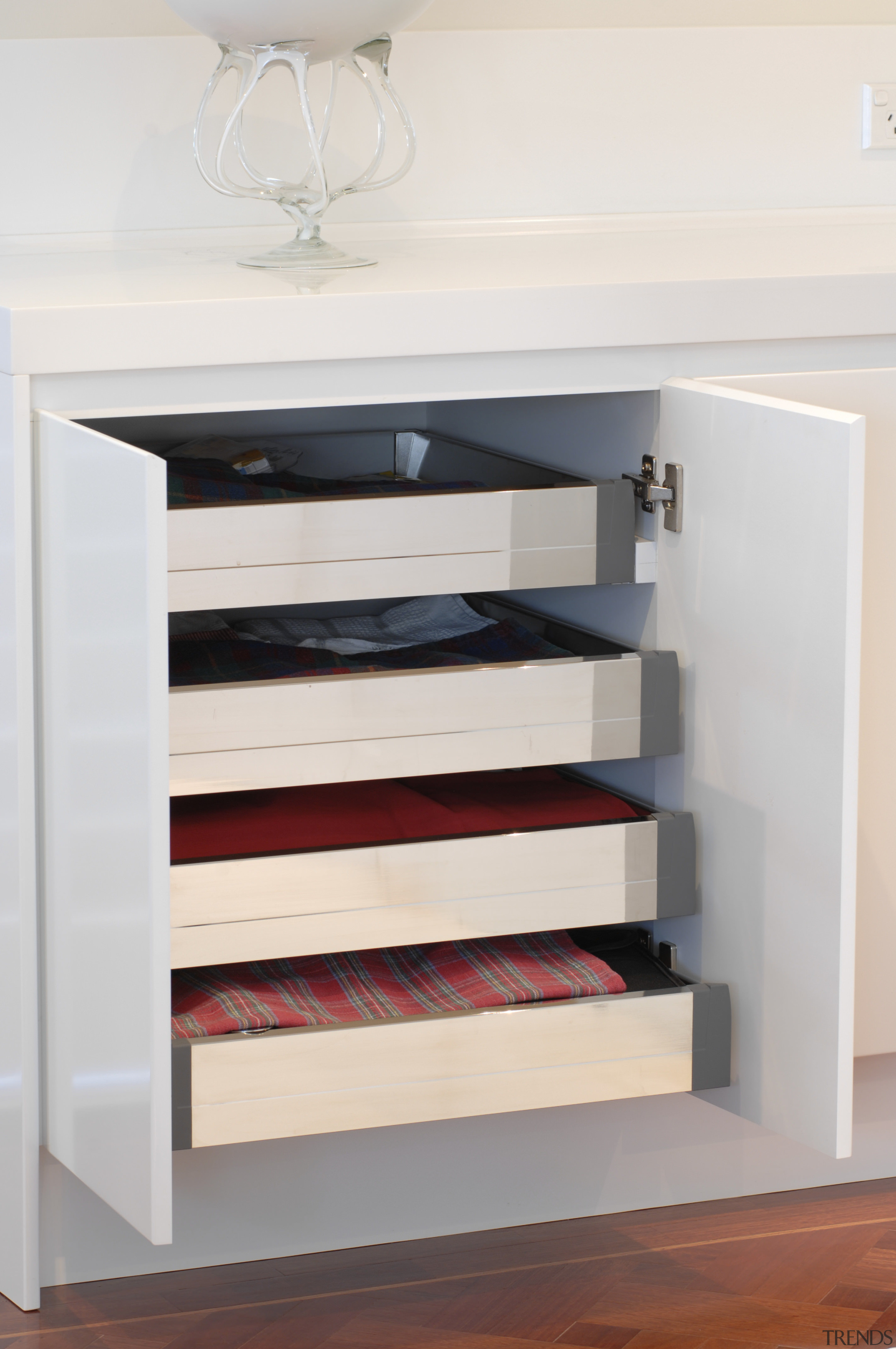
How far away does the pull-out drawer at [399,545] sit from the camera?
1.16 metres

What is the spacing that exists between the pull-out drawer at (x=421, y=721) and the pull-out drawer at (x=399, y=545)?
7cm

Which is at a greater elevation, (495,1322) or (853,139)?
(853,139)

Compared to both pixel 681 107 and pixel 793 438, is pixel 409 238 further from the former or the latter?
pixel 793 438

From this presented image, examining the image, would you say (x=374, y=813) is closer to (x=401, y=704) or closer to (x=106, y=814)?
(x=401, y=704)

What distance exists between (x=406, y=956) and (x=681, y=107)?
1.05 m

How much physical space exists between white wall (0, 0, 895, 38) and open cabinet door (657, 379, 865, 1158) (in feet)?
2.28

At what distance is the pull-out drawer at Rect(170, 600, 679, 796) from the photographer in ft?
3.80

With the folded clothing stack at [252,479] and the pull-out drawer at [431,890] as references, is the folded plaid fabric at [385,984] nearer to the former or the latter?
the pull-out drawer at [431,890]

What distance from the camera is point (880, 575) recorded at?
1312 mm

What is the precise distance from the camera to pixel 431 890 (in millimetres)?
1222

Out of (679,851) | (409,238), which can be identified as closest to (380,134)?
(409,238)

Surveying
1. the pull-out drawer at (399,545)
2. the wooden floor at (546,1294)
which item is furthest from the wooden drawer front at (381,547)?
the wooden floor at (546,1294)

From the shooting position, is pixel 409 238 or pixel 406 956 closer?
pixel 406 956

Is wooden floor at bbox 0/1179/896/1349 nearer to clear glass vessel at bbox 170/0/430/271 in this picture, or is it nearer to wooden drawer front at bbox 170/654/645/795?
wooden drawer front at bbox 170/654/645/795
